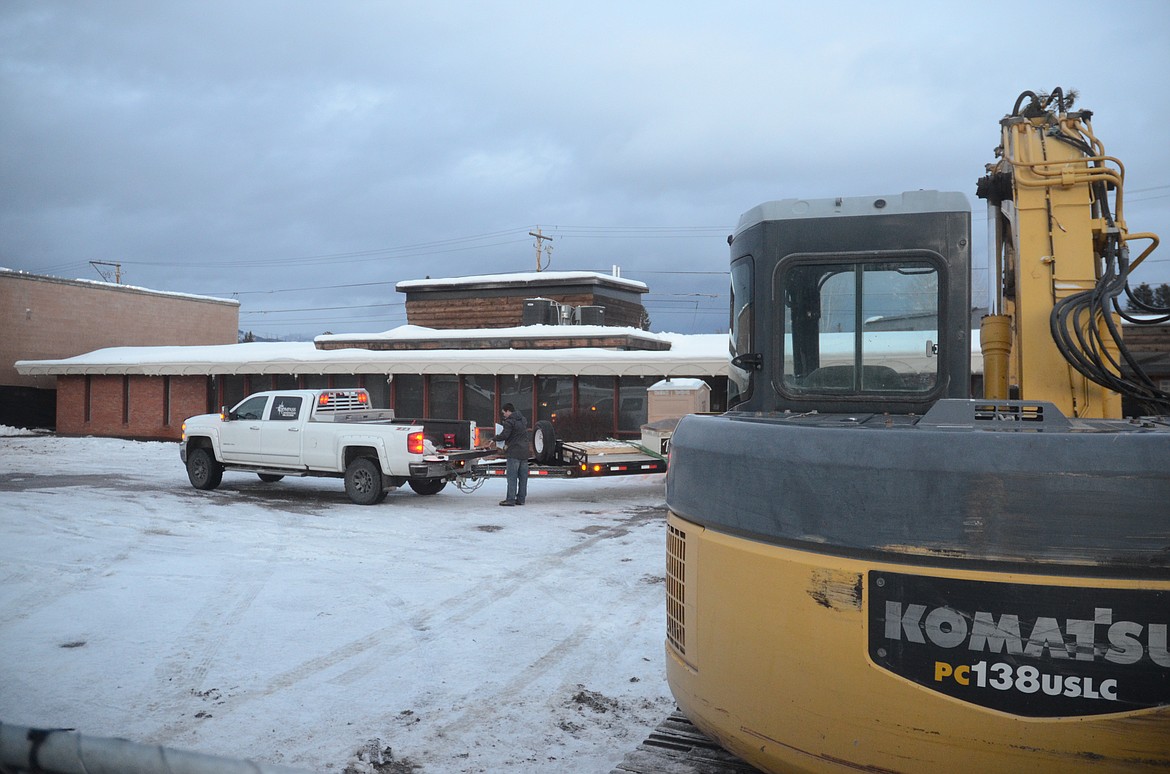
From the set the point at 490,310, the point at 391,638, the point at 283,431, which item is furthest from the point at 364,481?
the point at 490,310

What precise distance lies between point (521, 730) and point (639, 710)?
82cm

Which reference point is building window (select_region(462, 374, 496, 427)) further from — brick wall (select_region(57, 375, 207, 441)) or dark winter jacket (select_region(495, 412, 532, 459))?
dark winter jacket (select_region(495, 412, 532, 459))

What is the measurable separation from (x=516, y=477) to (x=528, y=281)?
57.2 ft

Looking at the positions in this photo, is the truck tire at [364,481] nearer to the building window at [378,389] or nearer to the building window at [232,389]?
the building window at [378,389]

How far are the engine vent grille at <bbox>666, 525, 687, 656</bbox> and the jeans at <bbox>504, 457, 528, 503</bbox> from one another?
38.7ft

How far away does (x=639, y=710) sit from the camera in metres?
5.76

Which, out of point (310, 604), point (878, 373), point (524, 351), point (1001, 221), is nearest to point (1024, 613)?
point (878, 373)

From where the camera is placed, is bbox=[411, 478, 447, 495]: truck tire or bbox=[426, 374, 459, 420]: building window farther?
bbox=[426, 374, 459, 420]: building window

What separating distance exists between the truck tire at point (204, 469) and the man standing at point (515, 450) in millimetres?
6018

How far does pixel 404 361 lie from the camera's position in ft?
88.0

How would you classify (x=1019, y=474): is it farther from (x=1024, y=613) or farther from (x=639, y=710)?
(x=639, y=710)

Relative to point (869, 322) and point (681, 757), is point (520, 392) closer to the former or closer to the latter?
point (869, 322)

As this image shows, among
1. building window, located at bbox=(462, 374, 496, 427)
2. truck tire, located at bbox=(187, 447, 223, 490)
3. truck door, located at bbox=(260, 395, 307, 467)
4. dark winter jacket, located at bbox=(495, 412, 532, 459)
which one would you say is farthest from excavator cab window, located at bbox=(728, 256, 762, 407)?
building window, located at bbox=(462, 374, 496, 427)

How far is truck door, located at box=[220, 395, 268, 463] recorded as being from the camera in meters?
17.0
